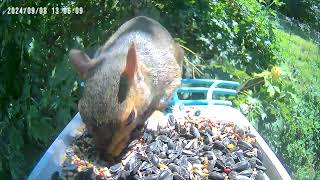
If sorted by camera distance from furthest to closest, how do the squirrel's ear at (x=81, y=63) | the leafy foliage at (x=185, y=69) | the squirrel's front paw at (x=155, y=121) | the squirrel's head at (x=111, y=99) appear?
the leafy foliage at (x=185, y=69), the squirrel's front paw at (x=155, y=121), the squirrel's ear at (x=81, y=63), the squirrel's head at (x=111, y=99)

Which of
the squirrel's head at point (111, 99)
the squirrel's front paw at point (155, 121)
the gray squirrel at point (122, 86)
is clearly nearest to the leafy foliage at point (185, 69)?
the gray squirrel at point (122, 86)

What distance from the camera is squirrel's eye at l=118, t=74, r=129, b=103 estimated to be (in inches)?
101

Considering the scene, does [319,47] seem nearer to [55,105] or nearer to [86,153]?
[55,105]

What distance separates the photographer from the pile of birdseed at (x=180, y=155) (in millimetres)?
2615

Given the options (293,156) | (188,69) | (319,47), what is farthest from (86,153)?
(319,47)

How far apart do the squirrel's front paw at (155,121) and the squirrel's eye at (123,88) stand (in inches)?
13.8

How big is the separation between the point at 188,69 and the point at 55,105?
1.14 meters

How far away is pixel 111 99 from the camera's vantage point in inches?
99.0

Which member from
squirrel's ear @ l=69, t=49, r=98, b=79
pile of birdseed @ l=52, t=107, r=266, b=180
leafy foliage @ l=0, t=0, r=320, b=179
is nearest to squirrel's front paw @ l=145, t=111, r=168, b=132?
pile of birdseed @ l=52, t=107, r=266, b=180

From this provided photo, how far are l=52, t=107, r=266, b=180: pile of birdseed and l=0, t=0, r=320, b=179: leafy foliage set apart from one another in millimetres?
746

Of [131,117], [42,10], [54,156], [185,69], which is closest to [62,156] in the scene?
[54,156]

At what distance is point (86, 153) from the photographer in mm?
2754

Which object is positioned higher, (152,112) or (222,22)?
(222,22)

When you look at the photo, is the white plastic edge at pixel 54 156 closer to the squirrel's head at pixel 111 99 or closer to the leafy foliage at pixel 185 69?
the squirrel's head at pixel 111 99
